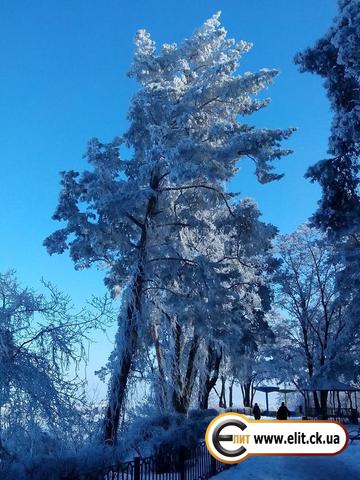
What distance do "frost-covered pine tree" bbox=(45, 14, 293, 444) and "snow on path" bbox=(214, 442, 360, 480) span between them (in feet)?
12.5

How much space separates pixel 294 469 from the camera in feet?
42.0

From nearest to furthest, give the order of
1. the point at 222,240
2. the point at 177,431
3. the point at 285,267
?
the point at 177,431 < the point at 222,240 < the point at 285,267

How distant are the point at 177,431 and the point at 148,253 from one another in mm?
5885

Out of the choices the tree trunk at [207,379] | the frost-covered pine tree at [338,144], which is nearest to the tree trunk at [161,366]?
the tree trunk at [207,379]

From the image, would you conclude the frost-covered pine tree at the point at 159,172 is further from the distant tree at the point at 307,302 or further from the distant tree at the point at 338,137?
the distant tree at the point at 307,302

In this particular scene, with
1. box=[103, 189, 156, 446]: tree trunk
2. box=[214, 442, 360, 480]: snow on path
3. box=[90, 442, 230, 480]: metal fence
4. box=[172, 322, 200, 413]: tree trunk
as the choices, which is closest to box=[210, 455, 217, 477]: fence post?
box=[90, 442, 230, 480]: metal fence

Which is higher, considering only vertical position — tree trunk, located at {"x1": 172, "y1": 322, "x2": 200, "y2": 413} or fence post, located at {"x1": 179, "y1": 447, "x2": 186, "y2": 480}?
tree trunk, located at {"x1": 172, "y1": 322, "x2": 200, "y2": 413}

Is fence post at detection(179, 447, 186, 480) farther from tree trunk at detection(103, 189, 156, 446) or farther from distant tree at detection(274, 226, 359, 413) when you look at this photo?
distant tree at detection(274, 226, 359, 413)

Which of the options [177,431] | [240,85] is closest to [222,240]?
[240,85]

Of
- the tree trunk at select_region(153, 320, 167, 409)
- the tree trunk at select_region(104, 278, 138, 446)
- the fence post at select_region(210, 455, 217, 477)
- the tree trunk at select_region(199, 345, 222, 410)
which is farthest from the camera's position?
the tree trunk at select_region(199, 345, 222, 410)

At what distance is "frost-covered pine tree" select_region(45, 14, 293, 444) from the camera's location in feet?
47.1

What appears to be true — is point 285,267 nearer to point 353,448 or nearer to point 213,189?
point 353,448

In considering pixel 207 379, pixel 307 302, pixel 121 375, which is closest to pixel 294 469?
pixel 121 375

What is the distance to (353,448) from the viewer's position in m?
17.9
